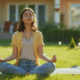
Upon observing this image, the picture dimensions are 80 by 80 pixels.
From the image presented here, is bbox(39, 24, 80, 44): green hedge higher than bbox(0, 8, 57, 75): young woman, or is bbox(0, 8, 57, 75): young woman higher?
bbox(0, 8, 57, 75): young woman

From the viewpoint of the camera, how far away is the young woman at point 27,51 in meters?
4.48

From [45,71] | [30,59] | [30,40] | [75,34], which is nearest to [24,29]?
[30,40]

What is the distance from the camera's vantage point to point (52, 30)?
52.9 ft

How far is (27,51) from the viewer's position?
4586mm

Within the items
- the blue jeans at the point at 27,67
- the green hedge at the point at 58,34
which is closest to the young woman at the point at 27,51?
the blue jeans at the point at 27,67

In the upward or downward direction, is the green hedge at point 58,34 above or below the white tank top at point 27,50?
below

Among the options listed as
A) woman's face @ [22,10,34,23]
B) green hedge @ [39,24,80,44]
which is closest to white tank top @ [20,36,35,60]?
woman's face @ [22,10,34,23]

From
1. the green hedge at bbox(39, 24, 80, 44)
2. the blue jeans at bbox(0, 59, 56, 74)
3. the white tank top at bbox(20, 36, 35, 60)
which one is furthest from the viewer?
the green hedge at bbox(39, 24, 80, 44)

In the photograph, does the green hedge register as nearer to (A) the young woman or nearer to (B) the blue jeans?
(A) the young woman

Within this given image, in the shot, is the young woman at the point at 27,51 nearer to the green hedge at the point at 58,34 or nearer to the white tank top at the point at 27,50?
the white tank top at the point at 27,50

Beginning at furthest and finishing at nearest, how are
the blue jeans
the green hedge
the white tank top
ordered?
the green hedge, the white tank top, the blue jeans

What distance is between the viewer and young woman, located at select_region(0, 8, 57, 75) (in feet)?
14.7

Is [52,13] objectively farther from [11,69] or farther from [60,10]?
[11,69]

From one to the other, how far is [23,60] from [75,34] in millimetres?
10772
